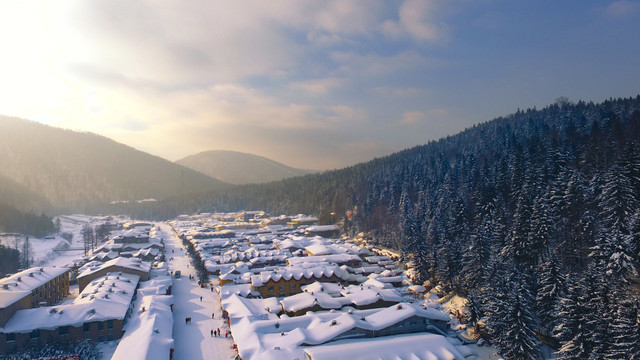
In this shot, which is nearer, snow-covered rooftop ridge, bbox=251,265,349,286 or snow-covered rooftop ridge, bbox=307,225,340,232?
snow-covered rooftop ridge, bbox=251,265,349,286

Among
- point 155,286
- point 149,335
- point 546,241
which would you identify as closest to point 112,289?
point 155,286

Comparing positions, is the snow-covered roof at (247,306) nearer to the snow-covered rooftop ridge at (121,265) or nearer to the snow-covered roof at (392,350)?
the snow-covered roof at (392,350)

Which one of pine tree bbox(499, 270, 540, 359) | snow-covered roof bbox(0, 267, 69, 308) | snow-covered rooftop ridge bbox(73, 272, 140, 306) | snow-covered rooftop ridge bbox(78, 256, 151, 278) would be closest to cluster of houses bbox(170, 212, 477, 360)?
pine tree bbox(499, 270, 540, 359)

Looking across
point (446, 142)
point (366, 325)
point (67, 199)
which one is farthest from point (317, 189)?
point (67, 199)

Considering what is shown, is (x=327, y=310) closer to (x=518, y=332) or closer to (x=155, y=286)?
(x=518, y=332)

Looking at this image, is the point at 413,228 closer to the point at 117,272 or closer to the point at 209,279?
the point at 209,279

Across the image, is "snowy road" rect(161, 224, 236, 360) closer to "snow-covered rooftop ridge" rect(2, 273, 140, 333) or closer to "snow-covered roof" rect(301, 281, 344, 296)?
"snow-covered rooftop ridge" rect(2, 273, 140, 333)
